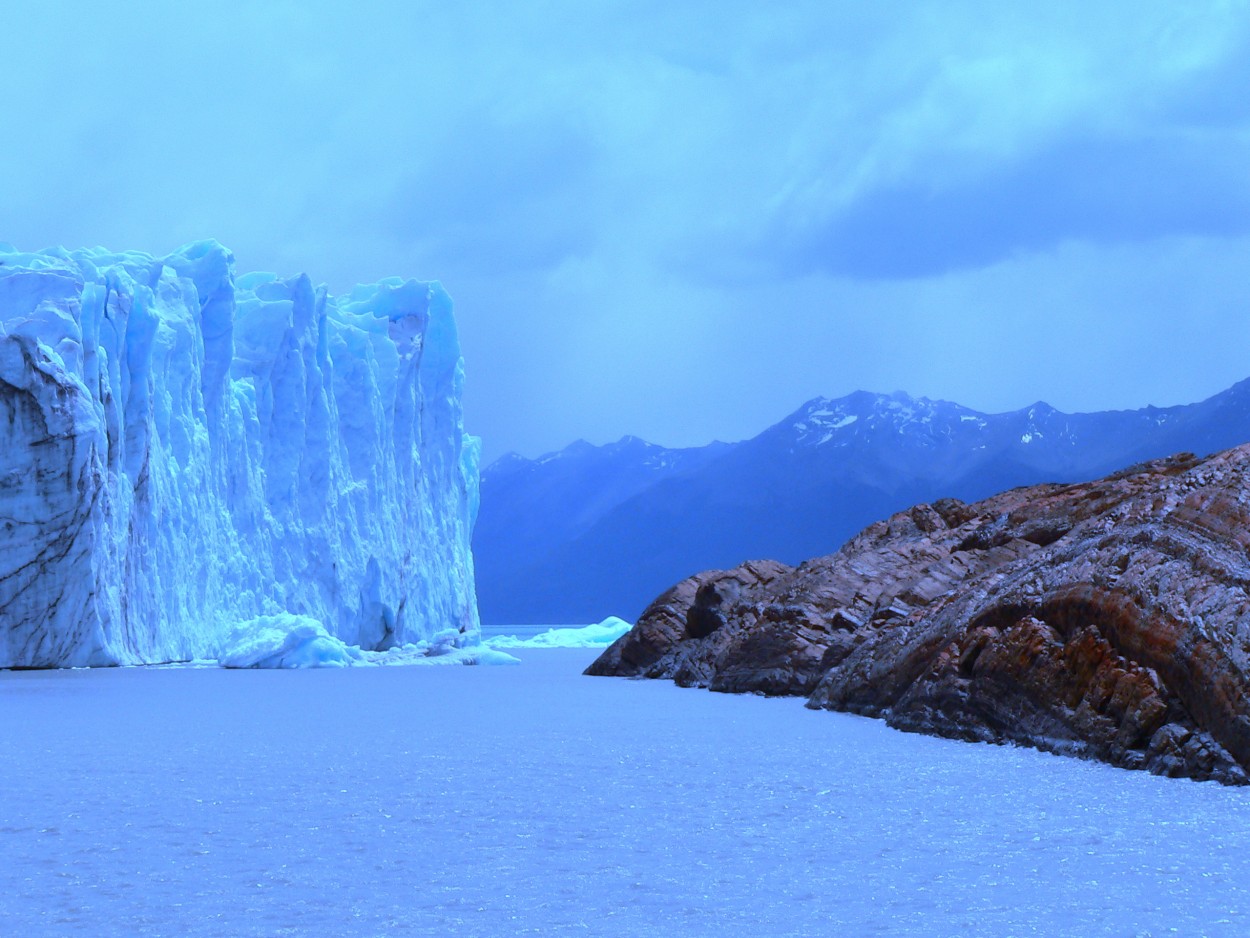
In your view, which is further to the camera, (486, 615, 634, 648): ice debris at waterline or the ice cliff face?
(486, 615, 634, 648): ice debris at waterline

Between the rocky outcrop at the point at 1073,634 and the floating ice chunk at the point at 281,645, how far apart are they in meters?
11.5

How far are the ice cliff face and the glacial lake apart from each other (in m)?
12.5

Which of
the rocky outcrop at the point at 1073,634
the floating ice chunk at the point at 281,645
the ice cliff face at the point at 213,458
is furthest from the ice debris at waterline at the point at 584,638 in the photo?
the rocky outcrop at the point at 1073,634

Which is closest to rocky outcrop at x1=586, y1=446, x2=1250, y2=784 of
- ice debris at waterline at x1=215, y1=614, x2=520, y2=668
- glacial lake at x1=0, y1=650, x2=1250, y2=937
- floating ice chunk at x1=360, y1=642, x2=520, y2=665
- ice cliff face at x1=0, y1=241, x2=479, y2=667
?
glacial lake at x1=0, y1=650, x2=1250, y2=937

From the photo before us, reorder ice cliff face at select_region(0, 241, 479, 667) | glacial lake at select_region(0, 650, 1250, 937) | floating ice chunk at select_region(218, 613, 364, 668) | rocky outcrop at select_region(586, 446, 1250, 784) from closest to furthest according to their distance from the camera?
glacial lake at select_region(0, 650, 1250, 937) → rocky outcrop at select_region(586, 446, 1250, 784) → ice cliff face at select_region(0, 241, 479, 667) → floating ice chunk at select_region(218, 613, 364, 668)

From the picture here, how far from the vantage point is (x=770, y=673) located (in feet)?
58.9

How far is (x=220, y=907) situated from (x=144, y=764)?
5.07 m

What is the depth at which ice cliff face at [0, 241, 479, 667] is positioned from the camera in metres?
23.6

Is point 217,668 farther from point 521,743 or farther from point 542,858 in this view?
point 542,858

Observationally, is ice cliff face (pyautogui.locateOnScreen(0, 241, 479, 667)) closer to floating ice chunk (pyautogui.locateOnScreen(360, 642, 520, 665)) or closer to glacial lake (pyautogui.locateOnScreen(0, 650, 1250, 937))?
floating ice chunk (pyautogui.locateOnScreen(360, 642, 520, 665))

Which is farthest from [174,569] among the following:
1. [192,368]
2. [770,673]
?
[770,673]

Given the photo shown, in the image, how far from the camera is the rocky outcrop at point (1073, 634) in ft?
27.8

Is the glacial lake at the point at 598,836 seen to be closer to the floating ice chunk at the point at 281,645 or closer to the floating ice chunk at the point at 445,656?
the floating ice chunk at the point at 281,645

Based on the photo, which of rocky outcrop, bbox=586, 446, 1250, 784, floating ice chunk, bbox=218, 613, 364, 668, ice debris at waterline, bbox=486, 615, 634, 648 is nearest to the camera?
rocky outcrop, bbox=586, 446, 1250, 784
